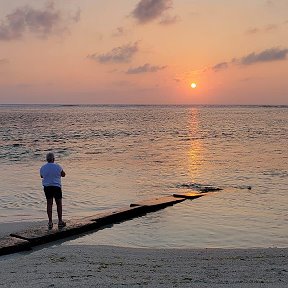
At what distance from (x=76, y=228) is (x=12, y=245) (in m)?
1.68

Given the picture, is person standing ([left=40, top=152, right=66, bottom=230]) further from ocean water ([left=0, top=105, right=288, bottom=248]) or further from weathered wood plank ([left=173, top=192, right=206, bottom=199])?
weathered wood plank ([left=173, top=192, right=206, bottom=199])

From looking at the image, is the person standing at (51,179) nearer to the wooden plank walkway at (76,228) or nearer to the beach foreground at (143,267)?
the wooden plank walkway at (76,228)

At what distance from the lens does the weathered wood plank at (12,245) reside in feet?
27.0

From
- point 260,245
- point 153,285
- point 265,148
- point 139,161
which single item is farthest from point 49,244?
point 265,148

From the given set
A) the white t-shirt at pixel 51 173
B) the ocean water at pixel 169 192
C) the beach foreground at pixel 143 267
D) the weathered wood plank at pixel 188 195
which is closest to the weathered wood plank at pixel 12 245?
the beach foreground at pixel 143 267

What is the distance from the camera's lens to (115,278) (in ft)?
21.4

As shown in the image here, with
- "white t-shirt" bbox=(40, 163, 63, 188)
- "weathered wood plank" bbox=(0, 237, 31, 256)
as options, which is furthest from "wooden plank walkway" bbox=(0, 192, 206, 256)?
"white t-shirt" bbox=(40, 163, 63, 188)

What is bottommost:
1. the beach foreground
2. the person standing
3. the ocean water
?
the ocean water

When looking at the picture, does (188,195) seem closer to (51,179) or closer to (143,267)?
(51,179)

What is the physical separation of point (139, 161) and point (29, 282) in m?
17.9

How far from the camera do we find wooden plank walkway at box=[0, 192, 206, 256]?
8.53m

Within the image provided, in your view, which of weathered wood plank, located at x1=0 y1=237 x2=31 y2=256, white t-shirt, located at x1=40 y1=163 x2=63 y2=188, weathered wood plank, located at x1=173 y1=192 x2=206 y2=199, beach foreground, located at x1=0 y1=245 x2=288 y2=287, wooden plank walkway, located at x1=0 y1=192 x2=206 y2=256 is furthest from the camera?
weathered wood plank, located at x1=173 y1=192 x2=206 y2=199

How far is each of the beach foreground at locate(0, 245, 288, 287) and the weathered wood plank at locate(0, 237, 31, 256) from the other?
0.70 ft

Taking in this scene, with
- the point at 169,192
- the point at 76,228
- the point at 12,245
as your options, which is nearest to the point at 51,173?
the point at 76,228
